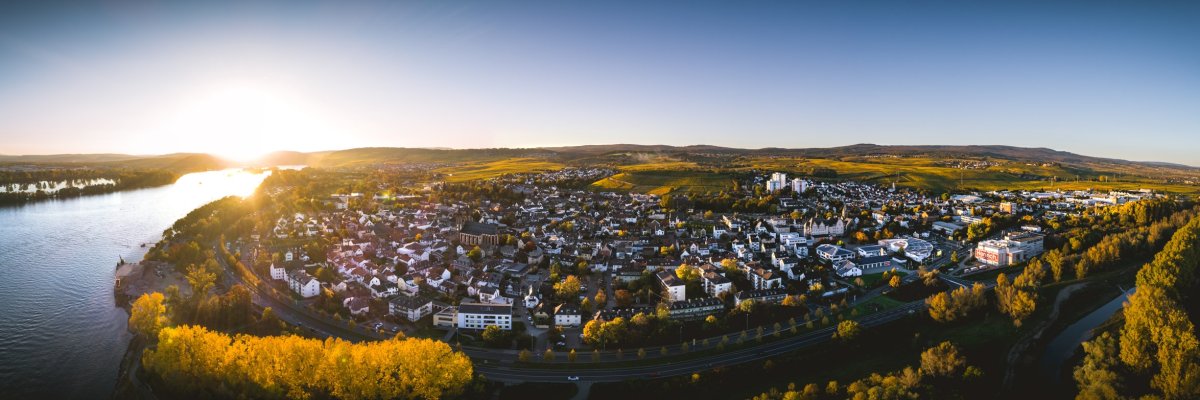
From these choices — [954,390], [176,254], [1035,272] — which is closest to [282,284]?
[176,254]

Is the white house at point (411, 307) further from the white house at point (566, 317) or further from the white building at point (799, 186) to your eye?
the white building at point (799, 186)

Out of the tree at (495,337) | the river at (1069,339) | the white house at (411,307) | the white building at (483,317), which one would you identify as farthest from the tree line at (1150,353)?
the white house at (411,307)

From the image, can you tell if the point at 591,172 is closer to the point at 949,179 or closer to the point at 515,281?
the point at 949,179

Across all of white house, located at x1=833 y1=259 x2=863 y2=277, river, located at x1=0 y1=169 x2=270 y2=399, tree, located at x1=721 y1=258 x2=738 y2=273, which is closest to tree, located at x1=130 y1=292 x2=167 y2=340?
river, located at x1=0 y1=169 x2=270 y2=399

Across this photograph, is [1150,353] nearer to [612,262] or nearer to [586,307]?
[586,307]

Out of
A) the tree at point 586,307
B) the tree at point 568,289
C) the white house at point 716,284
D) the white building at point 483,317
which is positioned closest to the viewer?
the white building at point 483,317

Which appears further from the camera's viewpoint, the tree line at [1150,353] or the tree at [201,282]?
the tree at [201,282]

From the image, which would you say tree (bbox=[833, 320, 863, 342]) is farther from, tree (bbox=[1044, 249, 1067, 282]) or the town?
tree (bbox=[1044, 249, 1067, 282])

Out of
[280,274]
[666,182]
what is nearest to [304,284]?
[280,274]
